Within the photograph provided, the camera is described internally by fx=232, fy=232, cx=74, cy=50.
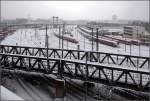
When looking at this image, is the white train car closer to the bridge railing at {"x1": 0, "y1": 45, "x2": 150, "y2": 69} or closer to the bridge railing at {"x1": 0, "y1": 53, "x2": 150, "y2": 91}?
the bridge railing at {"x1": 0, "y1": 53, "x2": 150, "y2": 91}

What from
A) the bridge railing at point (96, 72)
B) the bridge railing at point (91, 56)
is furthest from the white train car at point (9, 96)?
the bridge railing at point (91, 56)

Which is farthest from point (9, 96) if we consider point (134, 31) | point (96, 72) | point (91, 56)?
point (134, 31)

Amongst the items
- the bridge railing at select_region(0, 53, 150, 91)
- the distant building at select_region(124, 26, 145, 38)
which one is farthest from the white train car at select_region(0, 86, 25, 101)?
the distant building at select_region(124, 26, 145, 38)

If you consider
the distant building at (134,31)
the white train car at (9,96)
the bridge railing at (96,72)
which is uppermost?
the white train car at (9,96)

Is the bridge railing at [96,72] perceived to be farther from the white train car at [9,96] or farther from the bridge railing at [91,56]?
the white train car at [9,96]

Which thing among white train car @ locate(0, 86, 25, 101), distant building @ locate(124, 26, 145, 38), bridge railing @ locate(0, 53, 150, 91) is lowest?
bridge railing @ locate(0, 53, 150, 91)

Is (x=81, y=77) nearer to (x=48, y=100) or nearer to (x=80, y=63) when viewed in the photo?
(x=80, y=63)

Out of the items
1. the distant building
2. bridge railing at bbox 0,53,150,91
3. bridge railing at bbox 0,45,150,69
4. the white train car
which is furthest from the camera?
the distant building

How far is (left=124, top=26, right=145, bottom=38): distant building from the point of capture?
123 ft

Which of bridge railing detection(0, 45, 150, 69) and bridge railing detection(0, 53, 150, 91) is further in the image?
bridge railing detection(0, 45, 150, 69)

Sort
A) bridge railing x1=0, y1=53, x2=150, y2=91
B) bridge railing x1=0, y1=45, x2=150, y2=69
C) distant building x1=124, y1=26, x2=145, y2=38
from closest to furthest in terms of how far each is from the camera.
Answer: bridge railing x1=0, y1=53, x2=150, y2=91 → bridge railing x1=0, y1=45, x2=150, y2=69 → distant building x1=124, y1=26, x2=145, y2=38

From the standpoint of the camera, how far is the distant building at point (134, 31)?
37438 millimetres

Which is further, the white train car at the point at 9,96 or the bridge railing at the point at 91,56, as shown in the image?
the bridge railing at the point at 91,56

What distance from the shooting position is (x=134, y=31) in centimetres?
3891
